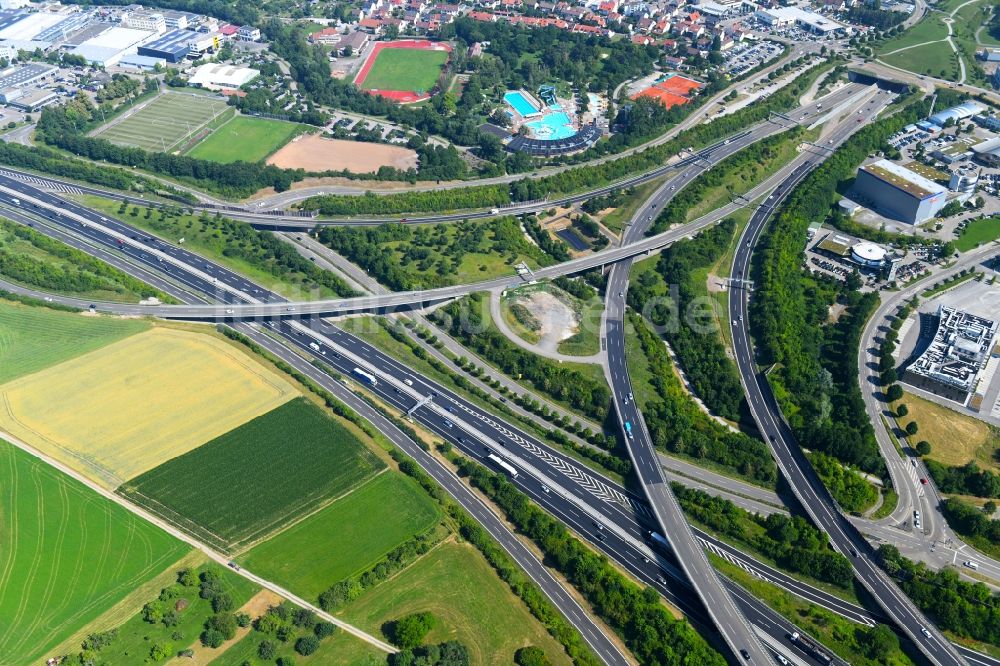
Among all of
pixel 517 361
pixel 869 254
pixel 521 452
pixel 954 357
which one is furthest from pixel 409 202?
pixel 954 357

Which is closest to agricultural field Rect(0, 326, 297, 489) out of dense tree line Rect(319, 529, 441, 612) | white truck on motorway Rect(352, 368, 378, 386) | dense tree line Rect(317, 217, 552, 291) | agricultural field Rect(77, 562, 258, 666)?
white truck on motorway Rect(352, 368, 378, 386)

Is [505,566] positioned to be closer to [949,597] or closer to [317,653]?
[317,653]

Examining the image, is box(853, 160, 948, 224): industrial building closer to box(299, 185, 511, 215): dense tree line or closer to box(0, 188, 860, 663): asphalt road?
box(299, 185, 511, 215): dense tree line

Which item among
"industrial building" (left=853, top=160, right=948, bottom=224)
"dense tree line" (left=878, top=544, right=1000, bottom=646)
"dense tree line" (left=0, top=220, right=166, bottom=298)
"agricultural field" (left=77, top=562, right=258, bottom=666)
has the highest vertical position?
"industrial building" (left=853, top=160, right=948, bottom=224)

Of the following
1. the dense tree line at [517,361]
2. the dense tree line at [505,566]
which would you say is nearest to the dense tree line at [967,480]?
the dense tree line at [517,361]

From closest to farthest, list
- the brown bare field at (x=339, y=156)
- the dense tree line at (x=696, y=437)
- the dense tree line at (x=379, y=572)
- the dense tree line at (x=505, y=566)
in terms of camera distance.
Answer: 1. the dense tree line at (x=505, y=566)
2. the dense tree line at (x=379, y=572)
3. the dense tree line at (x=696, y=437)
4. the brown bare field at (x=339, y=156)

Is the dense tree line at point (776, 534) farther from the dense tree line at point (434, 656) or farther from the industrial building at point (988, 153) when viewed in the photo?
the industrial building at point (988, 153)
